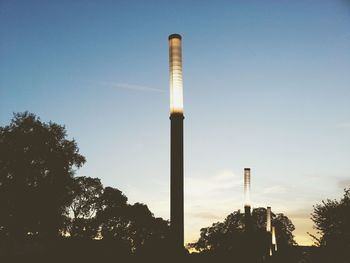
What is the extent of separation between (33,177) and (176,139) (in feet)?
114

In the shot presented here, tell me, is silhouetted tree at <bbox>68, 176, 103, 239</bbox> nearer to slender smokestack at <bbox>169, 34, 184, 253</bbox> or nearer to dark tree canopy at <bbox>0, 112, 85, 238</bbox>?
dark tree canopy at <bbox>0, 112, 85, 238</bbox>

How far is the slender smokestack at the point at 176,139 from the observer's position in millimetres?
8688

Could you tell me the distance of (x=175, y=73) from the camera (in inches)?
357

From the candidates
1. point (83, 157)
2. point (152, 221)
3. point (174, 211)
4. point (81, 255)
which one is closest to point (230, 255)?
point (81, 255)

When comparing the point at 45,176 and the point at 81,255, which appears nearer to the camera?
the point at 81,255

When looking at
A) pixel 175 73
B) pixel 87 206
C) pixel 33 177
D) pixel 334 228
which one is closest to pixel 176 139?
pixel 175 73

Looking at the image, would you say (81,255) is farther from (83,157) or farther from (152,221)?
(152,221)

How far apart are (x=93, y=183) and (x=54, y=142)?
28.2 m

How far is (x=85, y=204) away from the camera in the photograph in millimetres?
68625

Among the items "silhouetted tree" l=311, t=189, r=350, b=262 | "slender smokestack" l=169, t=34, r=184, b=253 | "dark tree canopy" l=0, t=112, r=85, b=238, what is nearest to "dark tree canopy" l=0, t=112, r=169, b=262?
"dark tree canopy" l=0, t=112, r=85, b=238

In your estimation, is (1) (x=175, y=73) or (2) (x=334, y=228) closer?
(1) (x=175, y=73)

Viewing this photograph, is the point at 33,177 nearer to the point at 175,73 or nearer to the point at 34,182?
the point at 34,182

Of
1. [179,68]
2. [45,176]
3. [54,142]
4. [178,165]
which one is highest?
[54,142]

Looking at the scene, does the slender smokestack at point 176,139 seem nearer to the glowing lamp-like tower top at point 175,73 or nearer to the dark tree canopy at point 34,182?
the glowing lamp-like tower top at point 175,73
